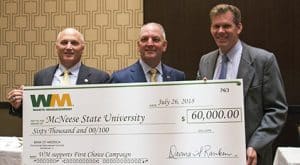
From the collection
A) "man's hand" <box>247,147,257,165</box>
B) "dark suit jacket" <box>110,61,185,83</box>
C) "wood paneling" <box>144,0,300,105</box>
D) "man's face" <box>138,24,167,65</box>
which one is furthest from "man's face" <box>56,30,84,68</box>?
"wood paneling" <box>144,0,300,105</box>

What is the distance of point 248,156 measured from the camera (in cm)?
196

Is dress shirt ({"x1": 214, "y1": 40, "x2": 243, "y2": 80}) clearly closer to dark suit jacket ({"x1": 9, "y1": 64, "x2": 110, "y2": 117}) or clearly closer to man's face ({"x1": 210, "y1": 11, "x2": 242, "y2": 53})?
man's face ({"x1": 210, "y1": 11, "x2": 242, "y2": 53})

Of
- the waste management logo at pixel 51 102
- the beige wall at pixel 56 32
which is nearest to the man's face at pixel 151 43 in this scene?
the waste management logo at pixel 51 102

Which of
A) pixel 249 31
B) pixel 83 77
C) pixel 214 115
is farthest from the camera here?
pixel 249 31

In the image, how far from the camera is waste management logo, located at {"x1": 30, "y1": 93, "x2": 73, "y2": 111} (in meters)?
2.01

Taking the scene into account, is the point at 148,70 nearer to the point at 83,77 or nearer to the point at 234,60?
the point at 83,77

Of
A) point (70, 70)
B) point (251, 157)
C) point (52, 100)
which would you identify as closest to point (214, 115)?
point (251, 157)

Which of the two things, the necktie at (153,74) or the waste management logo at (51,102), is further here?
the necktie at (153,74)

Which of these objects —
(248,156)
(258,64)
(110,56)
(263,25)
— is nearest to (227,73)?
(258,64)

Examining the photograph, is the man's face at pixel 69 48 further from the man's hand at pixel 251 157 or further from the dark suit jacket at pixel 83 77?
the man's hand at pixel 251 157

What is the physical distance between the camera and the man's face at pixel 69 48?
2750 mm

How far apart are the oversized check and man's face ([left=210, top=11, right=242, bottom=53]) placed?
0.39 meters

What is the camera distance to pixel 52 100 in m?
2.02

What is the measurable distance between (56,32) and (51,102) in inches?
103
